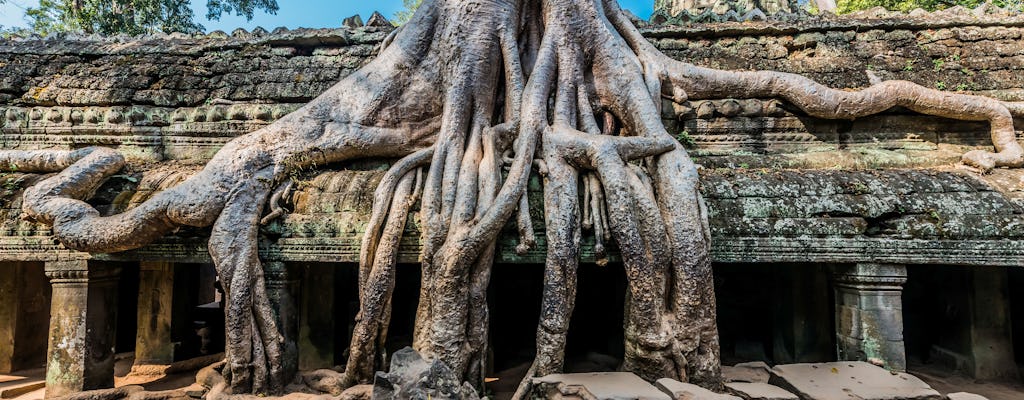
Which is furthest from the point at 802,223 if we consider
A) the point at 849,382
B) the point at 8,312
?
the point at 8,312

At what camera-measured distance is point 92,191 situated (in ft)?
13.8

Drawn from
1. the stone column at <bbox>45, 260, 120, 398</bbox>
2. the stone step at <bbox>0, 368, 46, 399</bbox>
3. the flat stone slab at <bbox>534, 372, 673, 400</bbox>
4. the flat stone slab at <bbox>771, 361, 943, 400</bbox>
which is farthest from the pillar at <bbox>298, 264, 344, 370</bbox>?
the flat stone slab at <bbox>771, 361, 943, 400</bbox>

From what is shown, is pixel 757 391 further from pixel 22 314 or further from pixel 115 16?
pixel 115 16

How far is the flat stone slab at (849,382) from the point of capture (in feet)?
9.95

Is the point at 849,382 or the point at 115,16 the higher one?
the point at 115,16

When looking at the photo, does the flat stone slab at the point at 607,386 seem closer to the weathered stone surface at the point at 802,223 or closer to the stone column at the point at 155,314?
the weathered stone surface at the point at 802,223

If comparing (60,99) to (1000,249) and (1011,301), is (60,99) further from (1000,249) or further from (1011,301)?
(1011,301)

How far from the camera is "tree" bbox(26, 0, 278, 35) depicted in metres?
12.3

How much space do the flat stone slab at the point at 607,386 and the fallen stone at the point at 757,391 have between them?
2.02 feet

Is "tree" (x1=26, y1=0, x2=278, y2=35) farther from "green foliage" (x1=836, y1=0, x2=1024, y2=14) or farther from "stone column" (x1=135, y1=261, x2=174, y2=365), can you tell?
"green foliage" (x1=836, y1=0, x2=1024, y2=14)

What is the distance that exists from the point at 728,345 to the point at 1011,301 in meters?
2.80

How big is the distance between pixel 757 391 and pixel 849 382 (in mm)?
605

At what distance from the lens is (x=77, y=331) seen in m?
4.07

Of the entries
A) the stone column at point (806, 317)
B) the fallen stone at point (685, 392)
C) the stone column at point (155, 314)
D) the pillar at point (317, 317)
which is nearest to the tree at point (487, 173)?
the fallen stone at point (685, 392)
